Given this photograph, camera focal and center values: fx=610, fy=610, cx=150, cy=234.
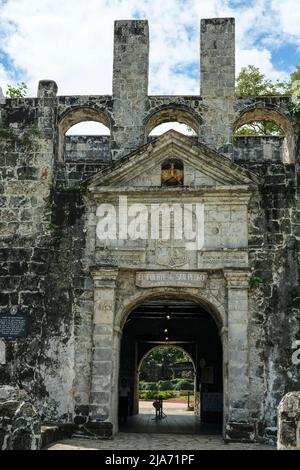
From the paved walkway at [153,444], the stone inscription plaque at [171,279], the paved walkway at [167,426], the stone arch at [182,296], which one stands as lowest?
the paved walkway at [167,426]

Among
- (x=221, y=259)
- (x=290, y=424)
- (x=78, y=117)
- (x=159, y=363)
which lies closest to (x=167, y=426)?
(x=221, y=259)

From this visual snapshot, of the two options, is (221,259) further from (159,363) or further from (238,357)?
(159,363)

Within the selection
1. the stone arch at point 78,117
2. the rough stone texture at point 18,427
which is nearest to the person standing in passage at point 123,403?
the stone arch at point 78,117

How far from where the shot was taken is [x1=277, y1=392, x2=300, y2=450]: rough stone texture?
7066 mm

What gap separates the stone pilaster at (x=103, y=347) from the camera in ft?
38.8

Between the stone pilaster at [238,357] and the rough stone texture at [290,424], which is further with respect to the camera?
the stone pilaster at [238,357]

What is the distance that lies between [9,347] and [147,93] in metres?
6.23

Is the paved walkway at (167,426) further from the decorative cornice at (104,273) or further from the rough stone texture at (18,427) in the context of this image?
the rough stone texture at (18,427)

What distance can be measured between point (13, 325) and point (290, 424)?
22.7 ft

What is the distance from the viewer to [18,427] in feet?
23.0

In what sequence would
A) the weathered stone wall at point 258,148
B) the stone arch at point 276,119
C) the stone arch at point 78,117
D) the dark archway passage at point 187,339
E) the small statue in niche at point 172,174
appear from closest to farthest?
the small statue in niche at point 172,174, the stone arch at point 276,119, the stone arch at point 78,117, the weathered stone wall at point 258,148, the dark archway passage at point 187,339

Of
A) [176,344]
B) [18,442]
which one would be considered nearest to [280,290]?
[18,442]

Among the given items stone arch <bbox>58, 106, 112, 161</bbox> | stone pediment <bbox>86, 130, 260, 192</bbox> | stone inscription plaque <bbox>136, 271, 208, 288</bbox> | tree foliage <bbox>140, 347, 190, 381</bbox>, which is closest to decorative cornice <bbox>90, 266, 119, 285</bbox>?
stone inscription plaque <bbox>136, 271, 208, 288</bbox>

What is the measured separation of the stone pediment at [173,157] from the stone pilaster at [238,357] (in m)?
1.96
